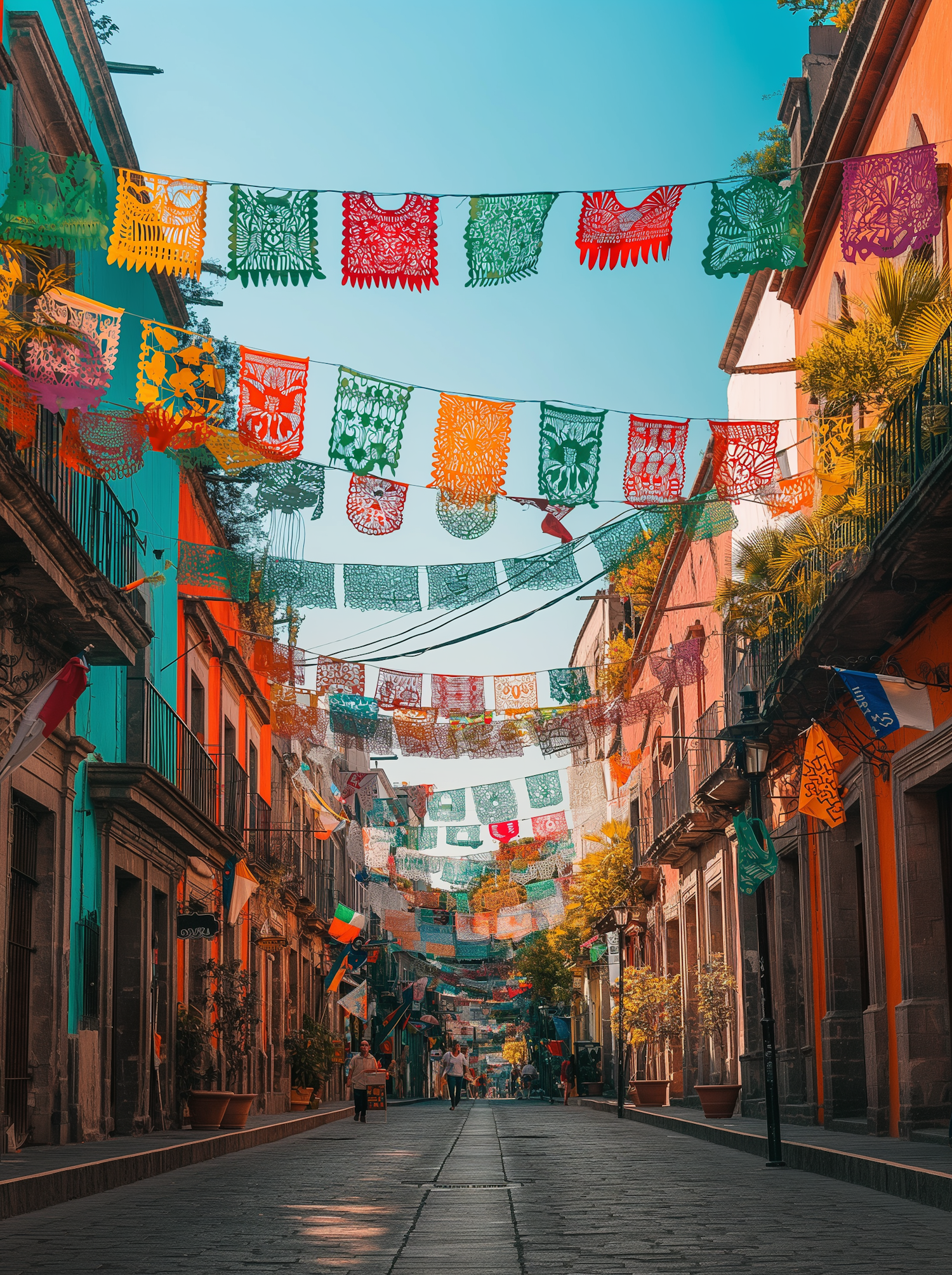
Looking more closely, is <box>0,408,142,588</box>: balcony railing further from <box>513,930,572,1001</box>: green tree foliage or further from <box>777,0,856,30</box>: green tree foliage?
<box>513,930,572,1001</box>: green tree foliage

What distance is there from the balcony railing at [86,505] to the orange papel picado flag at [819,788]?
679 cm

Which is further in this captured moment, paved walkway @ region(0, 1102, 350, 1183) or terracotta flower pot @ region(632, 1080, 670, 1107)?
terracotta flower pot @ region(632, 1080, 670, 1107)

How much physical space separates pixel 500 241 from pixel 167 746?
9556mm

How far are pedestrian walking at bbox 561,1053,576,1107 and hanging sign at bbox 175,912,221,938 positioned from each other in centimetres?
2346

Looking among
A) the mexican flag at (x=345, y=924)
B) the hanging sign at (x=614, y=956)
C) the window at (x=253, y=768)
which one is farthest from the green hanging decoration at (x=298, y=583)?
the mexican flag at (x=345, y=924)

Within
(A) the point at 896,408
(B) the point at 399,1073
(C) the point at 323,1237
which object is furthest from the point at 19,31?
(B) the point at 399,1073

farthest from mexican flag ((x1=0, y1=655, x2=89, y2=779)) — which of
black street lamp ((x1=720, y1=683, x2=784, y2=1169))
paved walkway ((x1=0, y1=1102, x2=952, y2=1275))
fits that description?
black street lamp ((x1=720, y1=683, x2=784, y2=1169))

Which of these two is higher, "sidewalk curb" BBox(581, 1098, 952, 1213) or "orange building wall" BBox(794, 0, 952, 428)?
"orange building wall" BBox(794, 0, 952, 428)

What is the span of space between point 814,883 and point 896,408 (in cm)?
733

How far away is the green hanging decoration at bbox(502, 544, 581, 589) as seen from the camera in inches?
585

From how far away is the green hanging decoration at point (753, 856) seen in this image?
43.5 ft

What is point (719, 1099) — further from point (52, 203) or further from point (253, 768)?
point (52, 203)

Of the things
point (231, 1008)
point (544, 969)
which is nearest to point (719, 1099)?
point (231, 1008)

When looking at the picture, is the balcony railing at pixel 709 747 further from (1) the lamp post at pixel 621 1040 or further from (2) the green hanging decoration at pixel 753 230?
(2) the green hanging decoration at pixel 753 230
